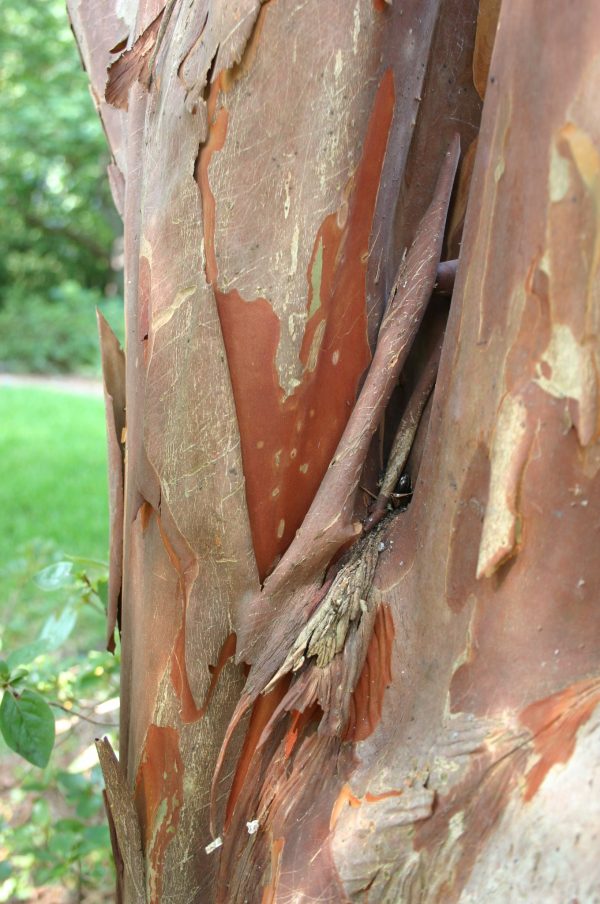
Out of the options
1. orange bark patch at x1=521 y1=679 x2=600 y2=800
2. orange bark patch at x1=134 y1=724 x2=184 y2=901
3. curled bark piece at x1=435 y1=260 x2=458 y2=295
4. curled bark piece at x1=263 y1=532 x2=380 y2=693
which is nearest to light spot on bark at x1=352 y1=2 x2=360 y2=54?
curled bark piece at x1=435 y1=260 x2=458 y2=295

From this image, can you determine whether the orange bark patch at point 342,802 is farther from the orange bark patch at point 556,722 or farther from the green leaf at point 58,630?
the green leaf at point 58,630

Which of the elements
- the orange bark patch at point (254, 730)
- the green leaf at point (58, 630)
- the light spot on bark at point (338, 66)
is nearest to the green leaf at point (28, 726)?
the green leaf at point (58, 630)

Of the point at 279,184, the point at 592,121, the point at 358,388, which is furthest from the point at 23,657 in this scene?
the point at 592,121

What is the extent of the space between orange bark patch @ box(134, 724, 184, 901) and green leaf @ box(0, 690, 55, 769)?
0.19 m

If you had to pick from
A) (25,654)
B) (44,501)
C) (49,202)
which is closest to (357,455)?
(25,654)

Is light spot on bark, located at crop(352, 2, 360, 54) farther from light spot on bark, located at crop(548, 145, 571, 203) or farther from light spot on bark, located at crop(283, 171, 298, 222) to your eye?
light spot on bark, located at crop(548, 145, 571, 203)

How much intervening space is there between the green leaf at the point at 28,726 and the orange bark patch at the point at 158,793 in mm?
194

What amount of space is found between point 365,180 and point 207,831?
2.52ft

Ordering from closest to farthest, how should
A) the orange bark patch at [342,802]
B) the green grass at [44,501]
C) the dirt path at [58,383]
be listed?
1. the orange bark patch at [342,802]
2. the green grass at [44,501]
3. the dirt path at [58,383]

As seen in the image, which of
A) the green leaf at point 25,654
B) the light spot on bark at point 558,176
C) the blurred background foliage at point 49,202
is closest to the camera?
the light spot on bark at point 558,176

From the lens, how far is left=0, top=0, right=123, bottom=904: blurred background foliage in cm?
158

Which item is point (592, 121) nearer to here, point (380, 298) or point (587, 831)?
point (380, 298)

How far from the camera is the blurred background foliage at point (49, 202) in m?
8.72

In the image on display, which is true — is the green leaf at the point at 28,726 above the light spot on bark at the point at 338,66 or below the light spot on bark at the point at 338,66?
below
